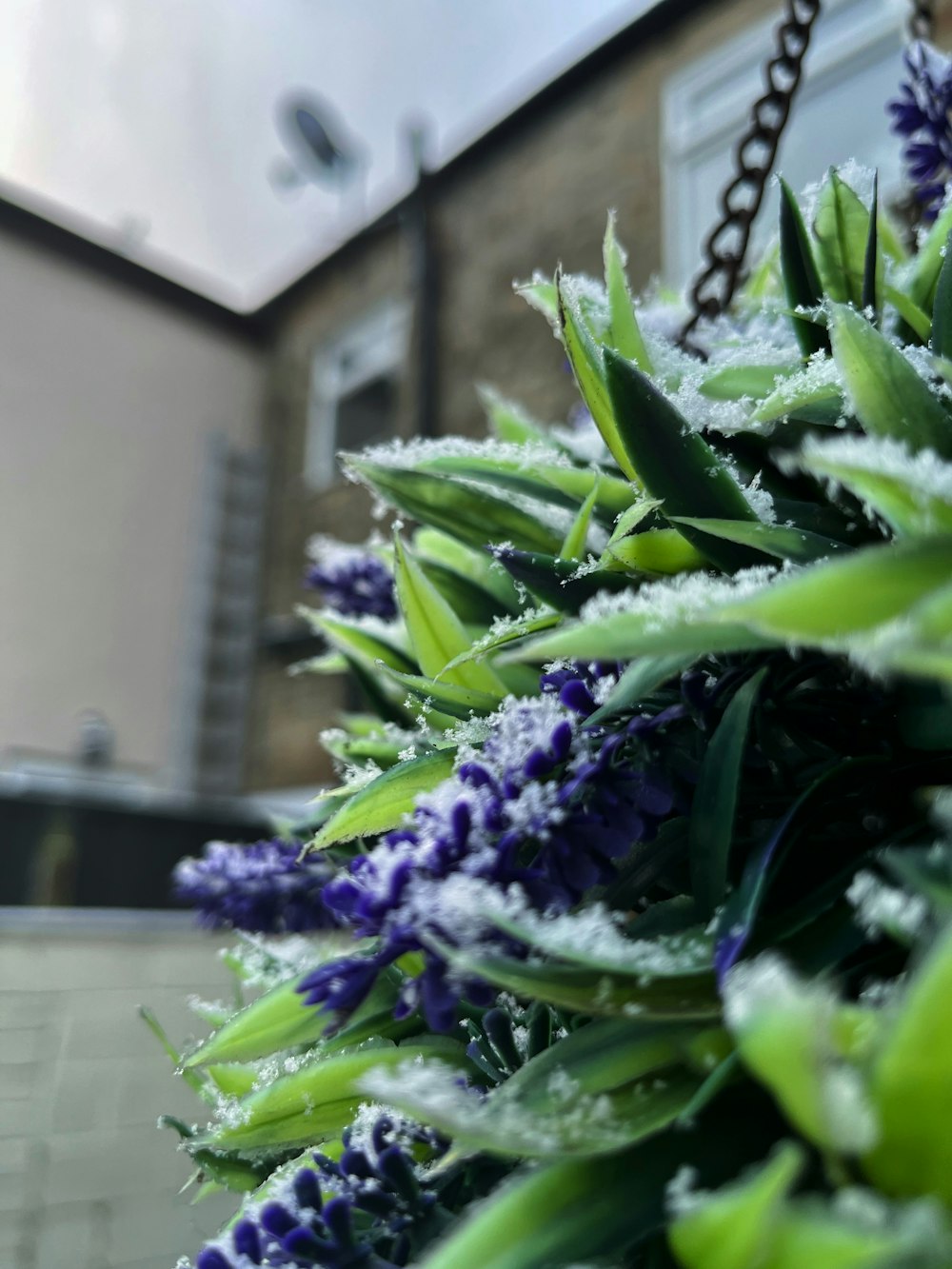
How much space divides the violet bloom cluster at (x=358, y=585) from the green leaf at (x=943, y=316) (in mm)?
360

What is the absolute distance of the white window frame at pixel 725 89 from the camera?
2.27 m

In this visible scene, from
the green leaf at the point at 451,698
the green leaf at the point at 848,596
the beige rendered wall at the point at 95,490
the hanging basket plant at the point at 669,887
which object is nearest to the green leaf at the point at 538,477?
the hanging basket plant at the point at 669,887

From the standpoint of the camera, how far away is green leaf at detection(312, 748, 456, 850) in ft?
1.03

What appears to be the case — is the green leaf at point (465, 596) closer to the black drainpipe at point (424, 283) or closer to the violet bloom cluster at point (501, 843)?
the violet bloom cluster at point (501, 843)

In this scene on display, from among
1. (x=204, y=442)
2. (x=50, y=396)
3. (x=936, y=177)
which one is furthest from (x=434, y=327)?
(x=936, y=177)

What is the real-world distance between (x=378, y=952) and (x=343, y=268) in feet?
14.9

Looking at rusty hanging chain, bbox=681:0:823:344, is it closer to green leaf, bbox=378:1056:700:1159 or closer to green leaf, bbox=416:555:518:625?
green leaf, bbox=416:555:518:625

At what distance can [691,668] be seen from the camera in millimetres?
283

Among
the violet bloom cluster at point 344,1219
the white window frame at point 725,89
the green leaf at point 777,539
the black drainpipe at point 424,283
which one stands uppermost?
the black drainpipe at point 424,283

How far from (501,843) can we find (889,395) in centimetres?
19

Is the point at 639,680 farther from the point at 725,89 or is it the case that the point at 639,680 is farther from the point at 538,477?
the point at 725,89

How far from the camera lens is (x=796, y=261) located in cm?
43

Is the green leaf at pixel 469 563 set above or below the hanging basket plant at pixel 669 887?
above

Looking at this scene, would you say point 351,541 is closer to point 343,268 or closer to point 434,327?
point 434,327
